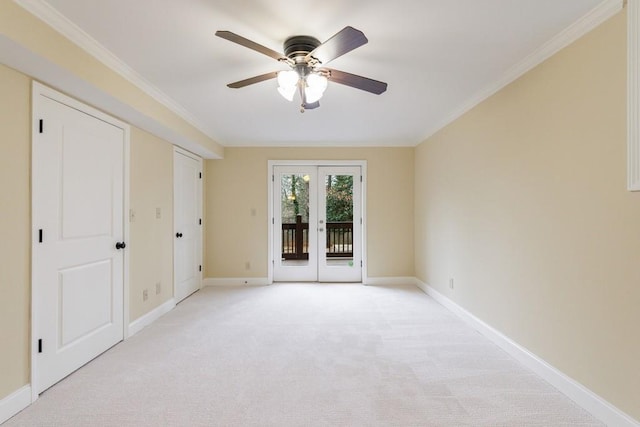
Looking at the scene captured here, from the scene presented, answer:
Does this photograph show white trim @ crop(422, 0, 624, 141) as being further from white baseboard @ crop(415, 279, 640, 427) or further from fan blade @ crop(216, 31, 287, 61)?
white baseboard @ crop(415, 279, 640, 427)

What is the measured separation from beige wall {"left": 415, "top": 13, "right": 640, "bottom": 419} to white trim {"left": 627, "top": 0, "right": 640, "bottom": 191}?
832mm

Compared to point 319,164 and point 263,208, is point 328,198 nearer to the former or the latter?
point 319,164

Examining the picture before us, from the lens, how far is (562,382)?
207cm

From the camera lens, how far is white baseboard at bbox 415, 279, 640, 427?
1724 millimetres

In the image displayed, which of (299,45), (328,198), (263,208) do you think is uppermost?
(299,45)

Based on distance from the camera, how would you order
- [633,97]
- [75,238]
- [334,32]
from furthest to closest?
1. [75,238]
2. [334,32]
3. [633,97]

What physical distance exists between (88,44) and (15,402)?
235 centimetres

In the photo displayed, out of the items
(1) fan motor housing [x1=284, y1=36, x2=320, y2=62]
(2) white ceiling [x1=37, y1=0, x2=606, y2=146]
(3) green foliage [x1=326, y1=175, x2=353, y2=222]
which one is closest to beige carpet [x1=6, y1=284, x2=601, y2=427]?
(3) green foliage [x1=326, y1=175, x2=353, y2=222]

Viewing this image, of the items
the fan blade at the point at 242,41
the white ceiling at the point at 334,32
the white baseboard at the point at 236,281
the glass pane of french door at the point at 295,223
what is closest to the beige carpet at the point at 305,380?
the white baseboard at the point at 236,281

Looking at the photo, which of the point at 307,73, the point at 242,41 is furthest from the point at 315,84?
the point at 242,41

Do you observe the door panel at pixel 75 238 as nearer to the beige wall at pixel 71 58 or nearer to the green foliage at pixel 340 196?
the beige wall at pixel 71 58

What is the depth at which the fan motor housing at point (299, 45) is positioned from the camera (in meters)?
2.02

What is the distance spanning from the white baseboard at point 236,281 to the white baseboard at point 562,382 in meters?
3.18

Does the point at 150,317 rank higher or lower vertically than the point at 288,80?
lower
